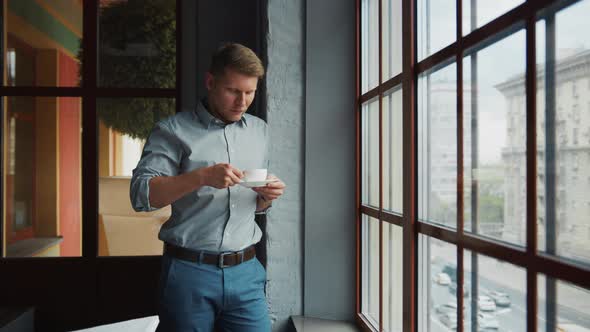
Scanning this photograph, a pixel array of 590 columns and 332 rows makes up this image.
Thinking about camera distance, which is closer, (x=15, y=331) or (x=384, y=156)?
(x=384, y=156)

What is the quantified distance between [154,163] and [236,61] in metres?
0.43

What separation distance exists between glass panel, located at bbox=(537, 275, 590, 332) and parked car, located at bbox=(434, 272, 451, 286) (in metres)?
0.41

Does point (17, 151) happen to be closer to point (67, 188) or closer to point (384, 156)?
point (67, 188)

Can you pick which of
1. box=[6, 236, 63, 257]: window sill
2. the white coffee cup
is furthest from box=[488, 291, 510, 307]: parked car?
box=[6, 236, 63, 257]: window sill

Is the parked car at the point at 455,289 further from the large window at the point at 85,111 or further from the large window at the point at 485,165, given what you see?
the large window at the point at 85,111

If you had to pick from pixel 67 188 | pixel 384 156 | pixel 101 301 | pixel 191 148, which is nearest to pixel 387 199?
pixel 384 156

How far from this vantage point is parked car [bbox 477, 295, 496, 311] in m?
1.19

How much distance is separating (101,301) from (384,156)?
7.34 feet

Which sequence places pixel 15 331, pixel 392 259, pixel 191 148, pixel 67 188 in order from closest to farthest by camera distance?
pixel 191 148 < pixel 392 259 < pixel 15 331 < pixel 67 188

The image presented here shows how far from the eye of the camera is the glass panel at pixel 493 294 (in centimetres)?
109

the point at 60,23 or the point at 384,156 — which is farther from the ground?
the point at 60,23

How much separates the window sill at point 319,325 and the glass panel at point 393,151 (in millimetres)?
688

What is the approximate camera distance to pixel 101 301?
11.1 ft

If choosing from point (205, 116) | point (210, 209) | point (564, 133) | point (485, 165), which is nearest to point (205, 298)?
point (210, 209)
